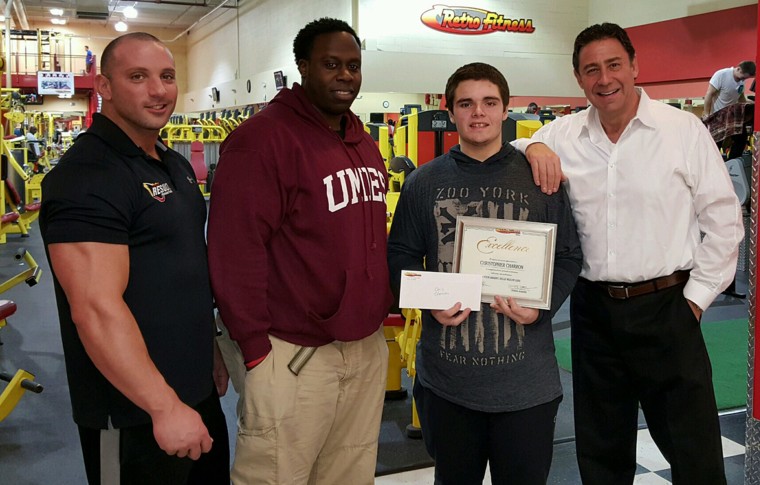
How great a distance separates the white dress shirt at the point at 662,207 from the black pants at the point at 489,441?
0.54 meters

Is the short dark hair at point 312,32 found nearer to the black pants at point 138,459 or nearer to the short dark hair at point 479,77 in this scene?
the short dark hair at point 479,77

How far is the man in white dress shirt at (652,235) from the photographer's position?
7.02 ft

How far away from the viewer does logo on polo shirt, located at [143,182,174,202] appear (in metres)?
1.66

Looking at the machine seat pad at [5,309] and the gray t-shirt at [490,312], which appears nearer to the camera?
the gray t-shirt at [490,312]

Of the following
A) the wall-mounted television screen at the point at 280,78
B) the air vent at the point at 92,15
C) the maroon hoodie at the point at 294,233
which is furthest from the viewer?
the air vent at the point at 92,15

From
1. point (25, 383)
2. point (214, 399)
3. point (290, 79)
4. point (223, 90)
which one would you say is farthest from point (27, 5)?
point (214, 399)

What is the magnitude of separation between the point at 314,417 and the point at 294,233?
521mm

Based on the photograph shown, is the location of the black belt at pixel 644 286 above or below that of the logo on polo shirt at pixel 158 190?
Answer: below

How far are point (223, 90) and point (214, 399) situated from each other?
72.2ft

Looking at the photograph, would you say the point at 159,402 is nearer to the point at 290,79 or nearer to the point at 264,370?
the point at 264,370

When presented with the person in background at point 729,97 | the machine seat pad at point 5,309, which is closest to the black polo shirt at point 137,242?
the machine seat pad at point 5,309

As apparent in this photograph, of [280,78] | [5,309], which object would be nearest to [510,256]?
[5,309]

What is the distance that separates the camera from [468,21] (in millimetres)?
15562

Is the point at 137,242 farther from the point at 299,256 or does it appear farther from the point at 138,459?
the point at 138,459
